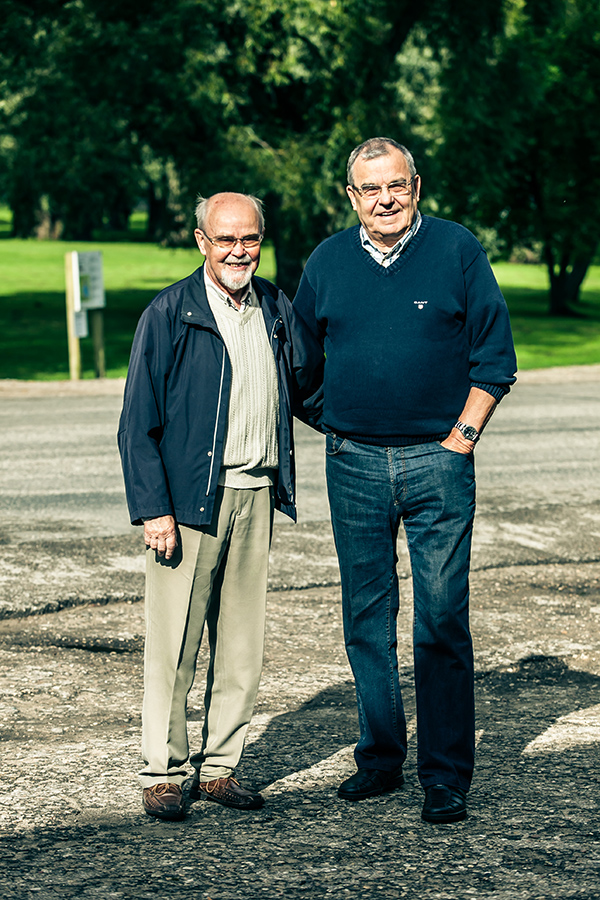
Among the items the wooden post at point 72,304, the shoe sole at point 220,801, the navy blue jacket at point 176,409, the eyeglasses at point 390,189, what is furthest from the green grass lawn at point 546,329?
the navy blue jacket at point 176,409

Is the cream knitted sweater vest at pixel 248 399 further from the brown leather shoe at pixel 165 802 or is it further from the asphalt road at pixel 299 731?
the asphalt road at pixel 299 731

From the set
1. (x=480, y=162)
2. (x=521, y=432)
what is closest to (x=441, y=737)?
(x=521, y=432)

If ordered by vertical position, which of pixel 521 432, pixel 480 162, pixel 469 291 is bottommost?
pixel 521 432

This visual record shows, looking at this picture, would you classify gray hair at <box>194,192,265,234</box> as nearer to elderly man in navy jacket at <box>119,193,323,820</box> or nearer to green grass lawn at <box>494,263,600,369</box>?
elderly man in navy jacket at <box>119,193,323,820</box>

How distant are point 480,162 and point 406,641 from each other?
68.0 ft

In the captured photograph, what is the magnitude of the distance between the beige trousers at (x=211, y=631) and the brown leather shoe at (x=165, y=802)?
3 cm

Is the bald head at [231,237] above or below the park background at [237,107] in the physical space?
below

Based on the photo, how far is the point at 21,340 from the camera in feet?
76.8

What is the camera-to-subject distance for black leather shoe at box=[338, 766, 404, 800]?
3.93 metres

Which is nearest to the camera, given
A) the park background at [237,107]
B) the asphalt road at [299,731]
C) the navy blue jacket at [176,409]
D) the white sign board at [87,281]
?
the asphalt road at [299,731]

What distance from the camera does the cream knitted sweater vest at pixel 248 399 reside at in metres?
3.74

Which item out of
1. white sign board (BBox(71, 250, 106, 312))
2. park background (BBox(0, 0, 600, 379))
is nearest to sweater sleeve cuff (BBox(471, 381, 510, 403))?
white sign board (BBox(71, 250, 106, 312))

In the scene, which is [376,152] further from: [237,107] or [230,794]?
[237,107]

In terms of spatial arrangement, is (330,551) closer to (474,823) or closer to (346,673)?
(346,673)
